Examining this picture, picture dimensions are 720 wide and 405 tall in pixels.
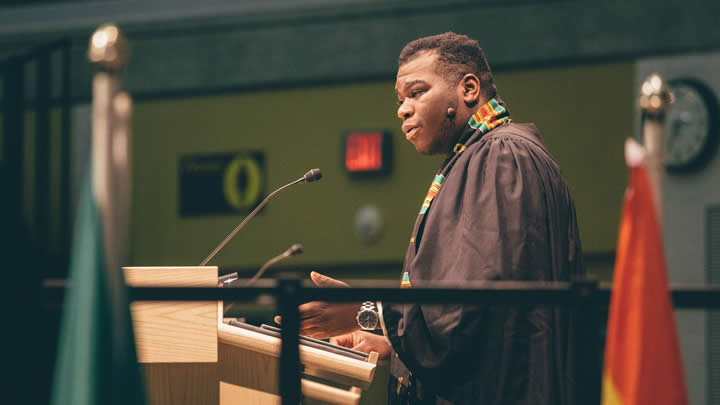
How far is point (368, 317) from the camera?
2.10m

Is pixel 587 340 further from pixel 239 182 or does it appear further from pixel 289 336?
pixel 239 182

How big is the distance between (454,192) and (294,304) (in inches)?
25.8

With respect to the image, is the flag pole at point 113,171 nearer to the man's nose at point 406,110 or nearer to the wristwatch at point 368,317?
the wristwatch at point 368,317

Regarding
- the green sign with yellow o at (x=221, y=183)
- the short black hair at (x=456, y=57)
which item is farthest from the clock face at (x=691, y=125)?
the short black hair at (x=456, y=57)

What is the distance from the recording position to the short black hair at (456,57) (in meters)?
2.34

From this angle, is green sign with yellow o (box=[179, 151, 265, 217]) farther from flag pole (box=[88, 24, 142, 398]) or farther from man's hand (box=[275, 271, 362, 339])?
flag pole (box=[88, 24, 142, 398])

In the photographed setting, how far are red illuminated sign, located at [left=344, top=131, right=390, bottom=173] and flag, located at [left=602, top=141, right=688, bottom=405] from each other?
15.4 ft

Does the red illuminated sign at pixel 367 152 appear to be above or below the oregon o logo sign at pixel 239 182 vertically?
above

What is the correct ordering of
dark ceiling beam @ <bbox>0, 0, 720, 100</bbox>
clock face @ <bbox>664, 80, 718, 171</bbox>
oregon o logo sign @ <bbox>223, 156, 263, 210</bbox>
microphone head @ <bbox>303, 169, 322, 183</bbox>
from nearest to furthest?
microphone head @ <bbox>303, 169, 322, 183</bbox>, clock face @ <bbox>664, 80, 718, 171</bbox>, dark ceiling beam @ <bbox>0, 0, 720, 100</bbox>, oregon o logo sign @ <bbox>223, 156, 263, 210</bbox>

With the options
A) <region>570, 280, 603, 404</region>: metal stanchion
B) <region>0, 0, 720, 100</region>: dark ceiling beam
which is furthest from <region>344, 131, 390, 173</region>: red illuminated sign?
<region>570, 280, 603, 404</region>: metal stanchion

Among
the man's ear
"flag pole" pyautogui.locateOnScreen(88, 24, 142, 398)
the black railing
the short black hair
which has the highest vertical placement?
the short black hair

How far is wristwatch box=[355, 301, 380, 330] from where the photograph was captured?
2088mm

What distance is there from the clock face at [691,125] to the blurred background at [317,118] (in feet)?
0.04

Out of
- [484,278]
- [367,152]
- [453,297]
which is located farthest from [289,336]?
[367,152]
